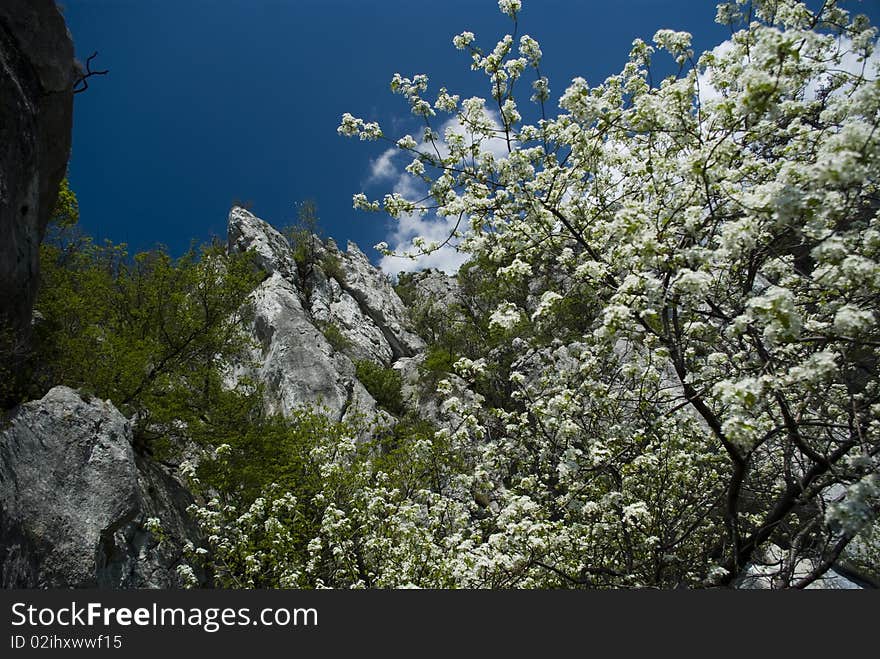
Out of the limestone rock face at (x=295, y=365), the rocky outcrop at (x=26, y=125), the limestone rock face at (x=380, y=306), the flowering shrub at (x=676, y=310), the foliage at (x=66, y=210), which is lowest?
the flowering shrub at (x=676, y=310)

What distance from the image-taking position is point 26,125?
32.0 feet

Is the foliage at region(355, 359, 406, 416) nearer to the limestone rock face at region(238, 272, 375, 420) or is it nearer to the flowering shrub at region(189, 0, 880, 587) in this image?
the limestone rock face at region(238, 272, 375, 420)

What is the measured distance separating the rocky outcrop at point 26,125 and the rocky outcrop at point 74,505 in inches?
99.3

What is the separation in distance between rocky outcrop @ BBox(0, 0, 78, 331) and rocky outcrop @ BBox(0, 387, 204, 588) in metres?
2.52

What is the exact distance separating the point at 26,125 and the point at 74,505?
744cm

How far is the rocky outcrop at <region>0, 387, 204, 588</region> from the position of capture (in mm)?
8195

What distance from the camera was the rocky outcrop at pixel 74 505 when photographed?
8195 millimetres

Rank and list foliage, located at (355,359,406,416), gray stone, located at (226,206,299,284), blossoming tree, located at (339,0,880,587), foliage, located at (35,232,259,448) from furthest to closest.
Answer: gray stone, located at (226,206,299,284) < foliage, located at (355,359,406,416) < foliage, located at (35,232,259,448) < blossoming tree, located at (339,0,880,587)

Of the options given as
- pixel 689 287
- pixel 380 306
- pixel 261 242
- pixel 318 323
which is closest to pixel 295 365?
pixel 318 323

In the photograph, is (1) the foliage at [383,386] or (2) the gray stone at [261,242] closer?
(1) the foliage at [383,386]

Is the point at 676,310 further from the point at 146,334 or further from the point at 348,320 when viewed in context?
the point at 348,320

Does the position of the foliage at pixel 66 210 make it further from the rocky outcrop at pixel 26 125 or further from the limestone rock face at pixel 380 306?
the limestone rock face at pixel 380 306

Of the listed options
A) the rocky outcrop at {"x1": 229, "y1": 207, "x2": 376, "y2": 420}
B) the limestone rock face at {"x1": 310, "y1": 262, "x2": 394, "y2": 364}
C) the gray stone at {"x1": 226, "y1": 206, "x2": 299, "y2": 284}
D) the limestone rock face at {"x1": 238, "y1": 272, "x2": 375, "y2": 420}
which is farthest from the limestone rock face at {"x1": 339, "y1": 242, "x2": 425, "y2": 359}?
the limestone rock face at {"x1": 238, "y1": 272, "x2": 375, "y2": 420}

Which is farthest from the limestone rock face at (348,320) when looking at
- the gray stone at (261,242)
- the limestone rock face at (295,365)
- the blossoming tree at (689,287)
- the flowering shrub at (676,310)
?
the blossoming tree at (689,287)
